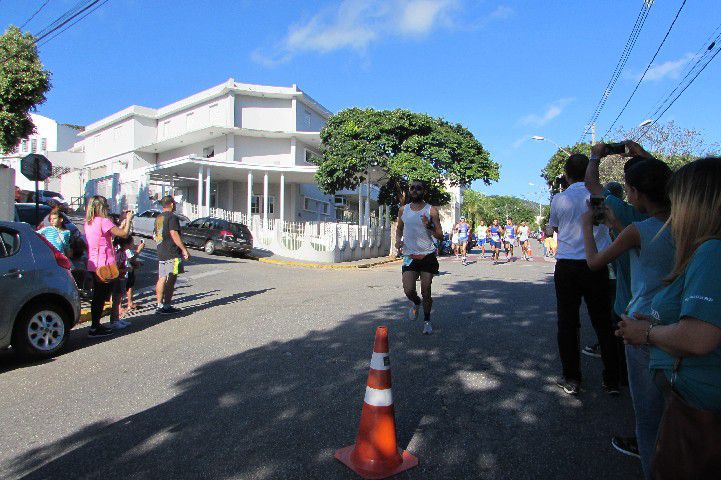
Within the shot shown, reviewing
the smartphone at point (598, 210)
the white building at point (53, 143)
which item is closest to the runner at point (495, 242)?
the smartphone at point (598, 210)

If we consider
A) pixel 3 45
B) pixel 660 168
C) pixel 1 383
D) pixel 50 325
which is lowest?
pixel 1 383

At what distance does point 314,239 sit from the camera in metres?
20.6

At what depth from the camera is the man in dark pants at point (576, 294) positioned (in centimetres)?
405

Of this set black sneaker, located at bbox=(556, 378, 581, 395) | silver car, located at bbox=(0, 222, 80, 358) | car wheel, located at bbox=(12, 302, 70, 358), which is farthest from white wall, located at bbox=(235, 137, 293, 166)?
black sneaker, located at bbox=(556, 378, 581, 395)

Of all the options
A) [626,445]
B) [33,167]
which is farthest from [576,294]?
[33,167]

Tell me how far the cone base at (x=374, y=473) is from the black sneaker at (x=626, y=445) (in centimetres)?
132

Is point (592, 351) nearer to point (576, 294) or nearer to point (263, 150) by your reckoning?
point (576, 294)

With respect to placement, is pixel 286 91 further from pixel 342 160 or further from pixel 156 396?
pixel 156 396

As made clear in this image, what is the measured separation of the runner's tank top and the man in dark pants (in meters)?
2.15

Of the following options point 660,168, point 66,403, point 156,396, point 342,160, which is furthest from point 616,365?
point 342,160

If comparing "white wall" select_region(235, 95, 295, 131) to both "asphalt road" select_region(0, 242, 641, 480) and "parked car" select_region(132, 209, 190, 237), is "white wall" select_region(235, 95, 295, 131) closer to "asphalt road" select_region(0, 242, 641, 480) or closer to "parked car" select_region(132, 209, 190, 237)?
"parked car" select_region(132, 209, 190, 237)

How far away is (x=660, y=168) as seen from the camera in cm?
251

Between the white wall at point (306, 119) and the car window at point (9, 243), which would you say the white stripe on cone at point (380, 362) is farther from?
the white wall at point (306, 119)

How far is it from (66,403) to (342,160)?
19.6m
